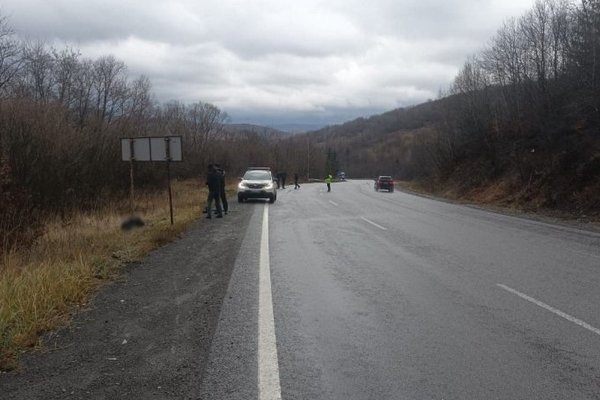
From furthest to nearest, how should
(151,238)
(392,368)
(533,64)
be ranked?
(533,64) < (151,238) < (392,368)

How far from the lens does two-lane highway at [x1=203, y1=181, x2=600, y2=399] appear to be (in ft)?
Answer: 14.1

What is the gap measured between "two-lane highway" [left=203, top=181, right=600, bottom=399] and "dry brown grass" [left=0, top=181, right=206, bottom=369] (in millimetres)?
1938

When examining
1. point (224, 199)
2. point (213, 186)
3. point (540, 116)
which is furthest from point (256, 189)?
point (540, 116)

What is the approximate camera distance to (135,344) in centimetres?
525

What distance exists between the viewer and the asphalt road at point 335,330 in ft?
14.0

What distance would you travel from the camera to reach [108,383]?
14.1 ft

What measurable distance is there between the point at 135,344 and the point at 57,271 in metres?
3.45

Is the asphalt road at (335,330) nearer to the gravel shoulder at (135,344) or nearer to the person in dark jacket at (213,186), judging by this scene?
the gravel shoulder at (135,344)

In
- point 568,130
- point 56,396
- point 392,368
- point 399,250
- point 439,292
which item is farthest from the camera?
point 568,130

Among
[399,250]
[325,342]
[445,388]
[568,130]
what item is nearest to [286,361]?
[325,342]

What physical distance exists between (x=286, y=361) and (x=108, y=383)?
1.50 meters

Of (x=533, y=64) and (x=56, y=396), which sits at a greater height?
(x=533, y=64)

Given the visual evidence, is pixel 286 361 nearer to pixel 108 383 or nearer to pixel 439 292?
pixel 108 383

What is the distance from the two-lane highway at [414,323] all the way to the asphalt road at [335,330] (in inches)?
0.8
